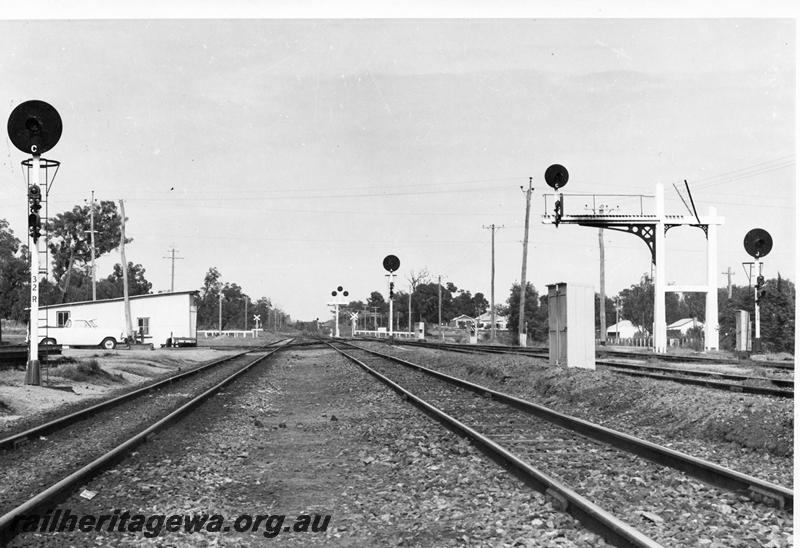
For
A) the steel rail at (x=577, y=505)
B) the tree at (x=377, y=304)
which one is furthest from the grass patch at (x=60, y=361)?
the tree at (x=377, y=304)

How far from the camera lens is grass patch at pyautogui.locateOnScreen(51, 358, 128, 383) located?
19.9 m

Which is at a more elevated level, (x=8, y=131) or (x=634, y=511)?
(x=8, y=131)

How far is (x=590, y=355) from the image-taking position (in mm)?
18672

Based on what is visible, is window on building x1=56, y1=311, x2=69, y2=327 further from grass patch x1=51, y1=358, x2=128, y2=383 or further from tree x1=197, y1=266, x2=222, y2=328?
tree x1=197, y1=266, x2=222, y2=328

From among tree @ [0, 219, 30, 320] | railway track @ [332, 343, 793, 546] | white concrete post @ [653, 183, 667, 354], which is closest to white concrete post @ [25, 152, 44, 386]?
railway track @ [332, 343, 793, 546]

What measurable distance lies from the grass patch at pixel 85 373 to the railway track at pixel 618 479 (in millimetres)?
12614

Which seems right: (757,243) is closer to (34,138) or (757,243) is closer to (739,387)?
(739,387)

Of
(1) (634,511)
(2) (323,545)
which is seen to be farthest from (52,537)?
(1) (634,511)

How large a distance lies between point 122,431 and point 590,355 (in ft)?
39.5

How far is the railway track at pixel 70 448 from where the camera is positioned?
6.13 metres

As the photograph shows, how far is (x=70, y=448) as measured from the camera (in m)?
9.03

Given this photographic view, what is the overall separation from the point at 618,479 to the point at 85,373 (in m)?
17.4

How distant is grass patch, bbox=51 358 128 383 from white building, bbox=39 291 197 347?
1263 inches

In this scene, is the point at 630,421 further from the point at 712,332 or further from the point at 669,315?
the point at 669,315
